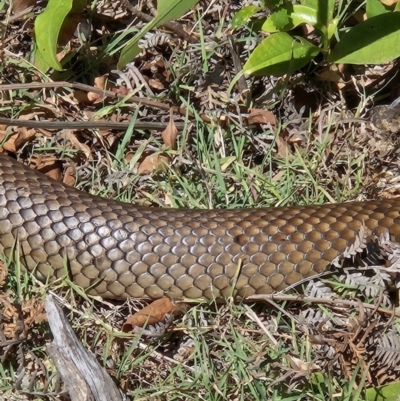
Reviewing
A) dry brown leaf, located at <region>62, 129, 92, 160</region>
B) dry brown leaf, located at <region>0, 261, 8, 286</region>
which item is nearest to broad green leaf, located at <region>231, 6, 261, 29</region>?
dry brown leaf, located at <region>62, 129, 92, 160</region>

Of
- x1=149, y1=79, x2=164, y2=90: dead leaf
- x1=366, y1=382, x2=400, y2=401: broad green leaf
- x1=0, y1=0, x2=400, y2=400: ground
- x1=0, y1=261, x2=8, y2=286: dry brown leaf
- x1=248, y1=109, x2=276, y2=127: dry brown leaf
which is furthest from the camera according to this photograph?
x1=149, y1=79, x2=164, y2=90: dead leaf

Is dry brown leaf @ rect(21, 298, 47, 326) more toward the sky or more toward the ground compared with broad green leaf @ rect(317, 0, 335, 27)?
more toward the ground

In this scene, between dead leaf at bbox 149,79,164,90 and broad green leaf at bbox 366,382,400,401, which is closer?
broad green leaf at bbox 366,382,400,401

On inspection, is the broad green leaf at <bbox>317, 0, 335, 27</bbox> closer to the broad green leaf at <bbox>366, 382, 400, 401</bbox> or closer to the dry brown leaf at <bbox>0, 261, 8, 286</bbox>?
the broad green leaf at <bbox>366, 382, 400, 401</bbox>

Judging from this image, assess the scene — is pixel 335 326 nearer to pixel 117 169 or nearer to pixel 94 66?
pixel 117 169

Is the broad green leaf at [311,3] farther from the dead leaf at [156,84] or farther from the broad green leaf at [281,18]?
the dead leaf at [156,84]

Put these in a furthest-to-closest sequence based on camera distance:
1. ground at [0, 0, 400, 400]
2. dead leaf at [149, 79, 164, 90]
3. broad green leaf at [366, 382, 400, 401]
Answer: dead leaf at [149, 79, 164, 90] → ground at [0, 0, 400, 400] → broad green leaf at [366, 382, 400, 401]
